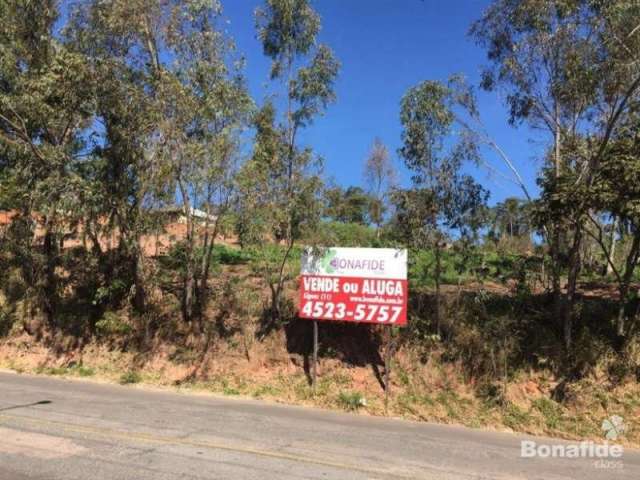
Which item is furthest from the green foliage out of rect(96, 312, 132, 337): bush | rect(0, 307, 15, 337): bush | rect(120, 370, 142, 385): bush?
rect(0, 307, 15, 337): bush

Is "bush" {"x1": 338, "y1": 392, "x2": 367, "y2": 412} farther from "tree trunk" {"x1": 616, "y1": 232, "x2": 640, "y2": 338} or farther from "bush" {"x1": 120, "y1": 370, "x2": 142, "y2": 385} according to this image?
"tree trunk" {"x1": 616, "y1": 232, "x2": 640, "y2": 338}

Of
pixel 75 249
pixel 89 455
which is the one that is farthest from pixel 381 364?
pixel 75 249

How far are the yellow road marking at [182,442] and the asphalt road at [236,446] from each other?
0.05 ft

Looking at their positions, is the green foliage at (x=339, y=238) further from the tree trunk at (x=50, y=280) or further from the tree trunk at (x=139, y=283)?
the tree trunk at (x=50, y=280)

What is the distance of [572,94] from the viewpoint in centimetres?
1295

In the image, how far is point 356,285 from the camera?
13672mm

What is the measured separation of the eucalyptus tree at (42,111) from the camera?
15.2 metres

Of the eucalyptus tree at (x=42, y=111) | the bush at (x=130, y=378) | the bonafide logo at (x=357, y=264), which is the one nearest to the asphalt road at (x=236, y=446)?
the bush at (x=130, y=378)

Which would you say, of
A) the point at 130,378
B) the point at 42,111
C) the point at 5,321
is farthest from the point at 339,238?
the point at 5,321

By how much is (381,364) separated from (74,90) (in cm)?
1104

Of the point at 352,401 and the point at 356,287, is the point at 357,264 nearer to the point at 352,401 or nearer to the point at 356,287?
the point at 356,287

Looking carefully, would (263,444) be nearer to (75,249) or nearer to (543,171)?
(543,171)

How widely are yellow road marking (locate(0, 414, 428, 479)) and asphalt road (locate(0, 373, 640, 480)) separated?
2 cm

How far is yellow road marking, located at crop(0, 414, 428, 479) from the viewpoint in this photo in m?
7.62
